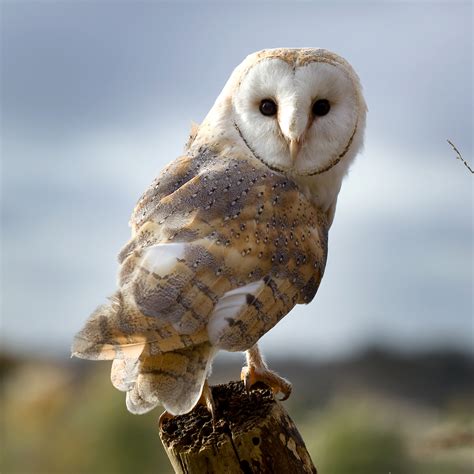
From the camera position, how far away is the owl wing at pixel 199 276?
88.4 inches

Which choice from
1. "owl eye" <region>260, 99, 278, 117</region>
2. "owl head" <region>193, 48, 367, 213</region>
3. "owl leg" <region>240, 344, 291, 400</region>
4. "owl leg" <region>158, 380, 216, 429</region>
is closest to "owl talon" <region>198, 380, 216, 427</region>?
"owl leg" <region>158, 380, 216, 429</region>

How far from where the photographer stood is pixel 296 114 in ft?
8.68

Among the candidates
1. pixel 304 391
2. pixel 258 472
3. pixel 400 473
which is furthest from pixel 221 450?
pixel 304 391

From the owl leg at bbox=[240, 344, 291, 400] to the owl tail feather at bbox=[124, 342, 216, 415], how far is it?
1.67 feet

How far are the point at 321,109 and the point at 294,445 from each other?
1.08 meters

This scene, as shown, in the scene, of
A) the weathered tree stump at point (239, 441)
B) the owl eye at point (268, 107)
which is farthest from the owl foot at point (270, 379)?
the owl eye at point (268, 107)

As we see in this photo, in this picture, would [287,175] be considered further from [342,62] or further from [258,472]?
[258,472]

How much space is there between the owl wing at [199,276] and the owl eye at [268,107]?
22cm

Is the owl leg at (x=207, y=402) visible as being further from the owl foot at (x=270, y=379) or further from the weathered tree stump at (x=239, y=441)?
the owl foot at (x=270, y=379)

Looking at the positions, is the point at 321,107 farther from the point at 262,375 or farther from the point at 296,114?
the point at 262,375

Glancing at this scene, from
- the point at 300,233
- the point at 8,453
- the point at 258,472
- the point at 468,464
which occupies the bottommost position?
the point at 8,453

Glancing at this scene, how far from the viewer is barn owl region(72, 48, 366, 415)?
227 centimetres

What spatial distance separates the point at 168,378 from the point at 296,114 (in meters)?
0.91

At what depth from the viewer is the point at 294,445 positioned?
2414mm
